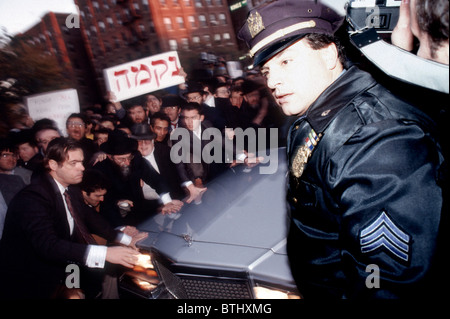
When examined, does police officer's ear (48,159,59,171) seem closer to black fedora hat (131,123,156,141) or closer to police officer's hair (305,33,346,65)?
black fedora hat (131,123,156,141)

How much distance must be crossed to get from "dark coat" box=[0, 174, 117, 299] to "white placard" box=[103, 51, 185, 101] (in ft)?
10.4

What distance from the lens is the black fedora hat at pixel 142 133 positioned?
370 cm

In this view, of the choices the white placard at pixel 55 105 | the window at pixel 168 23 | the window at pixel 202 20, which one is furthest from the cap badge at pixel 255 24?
the window at pixel 202 20

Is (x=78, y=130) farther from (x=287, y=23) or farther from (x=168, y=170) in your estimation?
(x=287, y=23)

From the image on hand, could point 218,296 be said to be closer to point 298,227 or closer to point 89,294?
point 298,227

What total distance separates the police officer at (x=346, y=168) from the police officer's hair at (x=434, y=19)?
0.69 feet

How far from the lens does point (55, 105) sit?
492 cm

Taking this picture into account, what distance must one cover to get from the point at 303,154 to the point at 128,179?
2817 millimetres

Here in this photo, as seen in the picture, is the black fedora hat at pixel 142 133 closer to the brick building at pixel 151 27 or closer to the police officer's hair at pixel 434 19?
the police officer's hair at pixel 434 19

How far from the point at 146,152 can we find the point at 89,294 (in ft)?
6.10

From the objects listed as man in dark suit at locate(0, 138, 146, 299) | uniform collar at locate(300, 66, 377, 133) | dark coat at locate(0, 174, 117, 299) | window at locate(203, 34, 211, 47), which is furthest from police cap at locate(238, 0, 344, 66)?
window at locate(203, 34, 211, 47)

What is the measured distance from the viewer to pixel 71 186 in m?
2.68

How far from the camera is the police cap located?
114 centimetres

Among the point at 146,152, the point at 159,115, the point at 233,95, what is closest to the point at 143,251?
the point at 146,152
